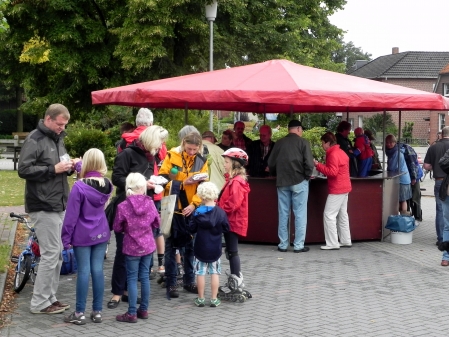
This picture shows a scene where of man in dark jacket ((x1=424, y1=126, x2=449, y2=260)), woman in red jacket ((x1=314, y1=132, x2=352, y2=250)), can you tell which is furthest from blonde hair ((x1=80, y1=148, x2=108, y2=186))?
man in dark jacket ((x1=424, y1=126, x2=449, y2=260))

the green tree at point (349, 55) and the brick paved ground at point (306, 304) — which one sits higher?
the green tree at point (349, 55)

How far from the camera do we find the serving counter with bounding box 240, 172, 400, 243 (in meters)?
11.2

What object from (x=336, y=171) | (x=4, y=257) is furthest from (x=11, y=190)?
(x=336, y=171)

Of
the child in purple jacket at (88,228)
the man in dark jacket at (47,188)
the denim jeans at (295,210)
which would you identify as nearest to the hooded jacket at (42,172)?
the man in dark jacket at (47,188)

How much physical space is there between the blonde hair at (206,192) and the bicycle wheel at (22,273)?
6.73 ft

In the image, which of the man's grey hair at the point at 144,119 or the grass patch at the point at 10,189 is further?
the grass patch at the point at 10,189

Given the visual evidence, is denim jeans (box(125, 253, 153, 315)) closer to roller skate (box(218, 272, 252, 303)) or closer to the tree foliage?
roller skate (box(218, 272, 252, 303))

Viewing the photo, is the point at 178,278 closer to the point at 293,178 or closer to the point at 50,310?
the point at 50,310

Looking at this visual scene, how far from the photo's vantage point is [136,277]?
6723 millimetres

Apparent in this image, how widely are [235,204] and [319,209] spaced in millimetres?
3917

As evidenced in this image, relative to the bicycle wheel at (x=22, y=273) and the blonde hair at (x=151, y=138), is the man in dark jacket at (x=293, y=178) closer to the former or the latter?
the blonde hair at (x=151, y=138)

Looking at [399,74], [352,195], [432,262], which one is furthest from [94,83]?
[399,74]

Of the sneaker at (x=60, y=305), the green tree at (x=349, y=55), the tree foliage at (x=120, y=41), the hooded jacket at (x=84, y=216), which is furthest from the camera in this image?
the green tree at (x=349, y=55)

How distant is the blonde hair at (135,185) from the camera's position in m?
6.64
